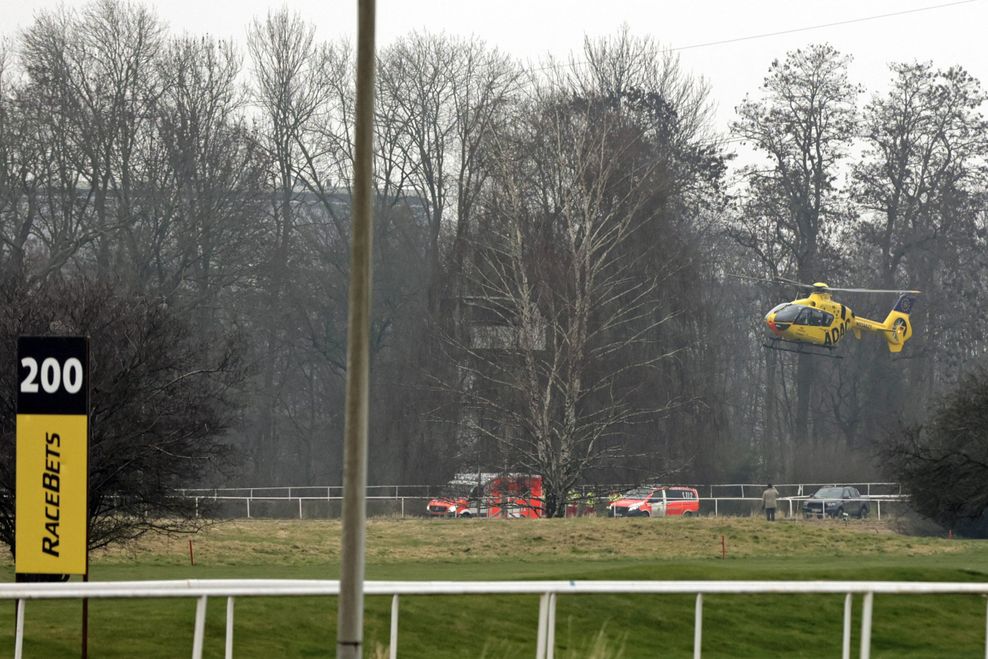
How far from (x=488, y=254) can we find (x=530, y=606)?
95.8 ft

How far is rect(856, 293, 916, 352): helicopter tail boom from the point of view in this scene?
6481 centimetres

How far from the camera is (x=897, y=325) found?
6550 cm

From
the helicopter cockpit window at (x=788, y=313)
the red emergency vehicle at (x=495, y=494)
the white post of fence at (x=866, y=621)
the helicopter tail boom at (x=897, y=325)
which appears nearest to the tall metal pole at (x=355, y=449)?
the white post of fence at (x=866, y=621)

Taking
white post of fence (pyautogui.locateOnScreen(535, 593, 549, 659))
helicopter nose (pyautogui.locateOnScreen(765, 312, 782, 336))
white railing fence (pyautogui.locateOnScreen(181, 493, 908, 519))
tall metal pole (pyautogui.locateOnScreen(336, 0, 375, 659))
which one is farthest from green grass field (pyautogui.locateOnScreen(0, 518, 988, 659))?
helicopter nose (pyautogui.locateOnScreen(765, 312, 782, 336))

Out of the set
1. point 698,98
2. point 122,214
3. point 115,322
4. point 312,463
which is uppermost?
point 698,98

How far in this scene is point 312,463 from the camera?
7212 cm

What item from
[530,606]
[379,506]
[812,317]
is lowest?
[379,506]

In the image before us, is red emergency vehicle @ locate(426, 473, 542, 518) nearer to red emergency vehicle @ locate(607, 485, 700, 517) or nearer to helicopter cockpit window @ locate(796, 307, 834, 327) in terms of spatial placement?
red emergency vehicle @ locate(607, 485, 700, 517)

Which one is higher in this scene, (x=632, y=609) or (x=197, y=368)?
(x=197, y=368)

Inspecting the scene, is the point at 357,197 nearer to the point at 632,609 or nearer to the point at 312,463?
the point at 632,609

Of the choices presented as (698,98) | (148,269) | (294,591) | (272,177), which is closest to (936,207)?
(698,98)

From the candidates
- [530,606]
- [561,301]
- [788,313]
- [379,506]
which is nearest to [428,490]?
[379,506]

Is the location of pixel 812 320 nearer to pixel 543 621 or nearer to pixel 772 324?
pixel 772 324

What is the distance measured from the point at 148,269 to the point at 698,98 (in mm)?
22867
